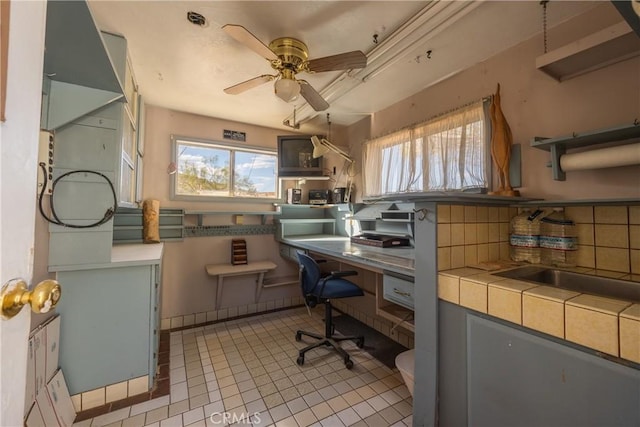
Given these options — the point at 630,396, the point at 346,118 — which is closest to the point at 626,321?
the point at 630,396

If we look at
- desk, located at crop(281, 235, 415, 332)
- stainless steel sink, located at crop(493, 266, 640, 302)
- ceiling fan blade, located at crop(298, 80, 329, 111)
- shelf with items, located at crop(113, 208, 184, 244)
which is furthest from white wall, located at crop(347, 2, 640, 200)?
shelf with items, located at crop(113, 208, 184, 244)

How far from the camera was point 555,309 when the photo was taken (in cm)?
84

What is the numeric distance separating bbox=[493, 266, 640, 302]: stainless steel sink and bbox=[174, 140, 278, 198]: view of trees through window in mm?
2602

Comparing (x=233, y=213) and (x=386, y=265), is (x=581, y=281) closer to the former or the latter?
(x=386, y=265)

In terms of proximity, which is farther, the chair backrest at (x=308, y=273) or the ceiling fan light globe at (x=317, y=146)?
the ceiling fan light globe at (x=317, y=146)

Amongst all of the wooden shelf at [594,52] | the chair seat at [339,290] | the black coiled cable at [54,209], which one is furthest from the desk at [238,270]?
the wooden shelf at [594,52]

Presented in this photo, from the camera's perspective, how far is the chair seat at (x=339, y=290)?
2.05 metres

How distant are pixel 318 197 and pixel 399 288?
1.89 metres

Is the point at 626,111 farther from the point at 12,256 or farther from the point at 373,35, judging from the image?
the point at 12,256

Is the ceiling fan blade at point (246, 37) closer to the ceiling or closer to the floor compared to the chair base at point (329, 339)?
closer to the ceiling

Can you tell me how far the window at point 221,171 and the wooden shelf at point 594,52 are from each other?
8.61ft

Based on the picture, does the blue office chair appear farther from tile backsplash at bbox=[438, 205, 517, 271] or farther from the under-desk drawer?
tile backsplash at bbox=[438, 205, 517, 271]

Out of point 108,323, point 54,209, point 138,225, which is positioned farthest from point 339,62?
point 138,225

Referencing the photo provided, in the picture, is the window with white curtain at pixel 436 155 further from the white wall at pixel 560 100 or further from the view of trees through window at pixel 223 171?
the view of trees through window at pixel 223 171
